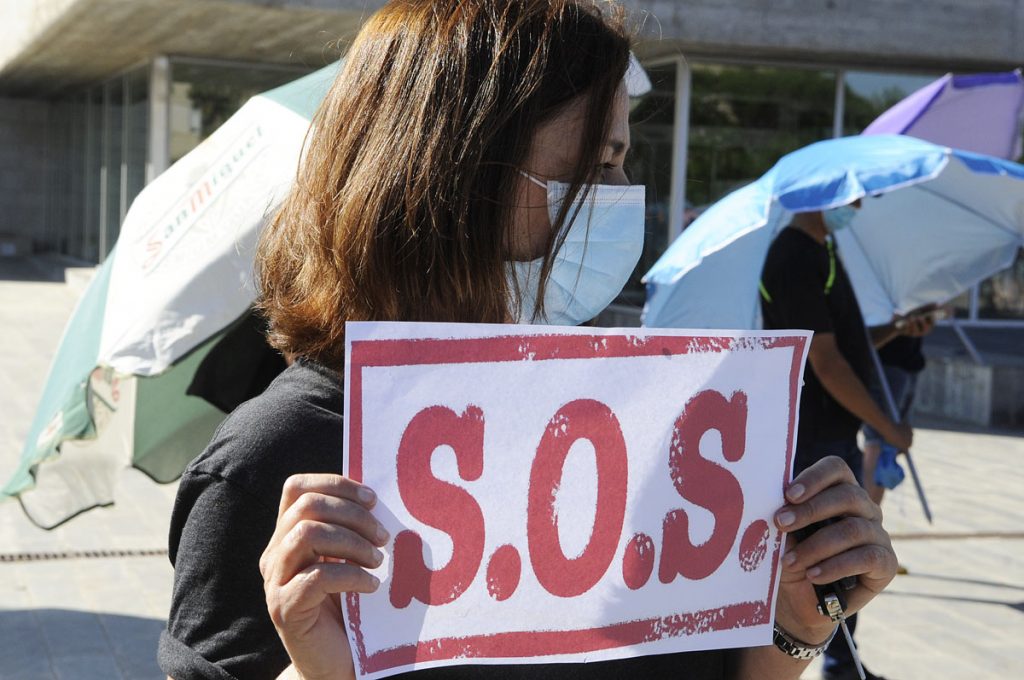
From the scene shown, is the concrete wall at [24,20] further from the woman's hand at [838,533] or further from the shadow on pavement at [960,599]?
the woman's hand at [838,533]

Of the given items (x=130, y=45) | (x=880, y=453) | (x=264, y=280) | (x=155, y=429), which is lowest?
(x=880, y=453)

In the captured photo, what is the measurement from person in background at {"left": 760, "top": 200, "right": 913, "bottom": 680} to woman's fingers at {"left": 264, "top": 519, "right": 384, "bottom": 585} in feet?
10.4

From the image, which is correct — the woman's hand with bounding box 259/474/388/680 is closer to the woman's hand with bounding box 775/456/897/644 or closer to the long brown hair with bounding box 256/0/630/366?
the long brown hair with bounding box 256/0/630/366

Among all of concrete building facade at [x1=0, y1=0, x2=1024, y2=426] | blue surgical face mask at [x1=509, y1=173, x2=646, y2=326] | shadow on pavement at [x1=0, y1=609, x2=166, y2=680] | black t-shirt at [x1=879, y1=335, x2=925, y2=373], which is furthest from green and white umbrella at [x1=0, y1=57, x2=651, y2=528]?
concrete building facade at [x1=0, y1=0, x2=1024, y2=426]

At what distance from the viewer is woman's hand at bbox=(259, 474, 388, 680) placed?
1.14 meters

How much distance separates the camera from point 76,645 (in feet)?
15.8

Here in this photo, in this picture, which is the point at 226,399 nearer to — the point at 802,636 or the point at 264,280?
the point at 264,280

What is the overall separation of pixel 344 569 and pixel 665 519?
16.1 inches

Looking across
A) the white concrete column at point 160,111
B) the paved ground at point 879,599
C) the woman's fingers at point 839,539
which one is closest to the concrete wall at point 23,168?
the white concrete column at point 160,111

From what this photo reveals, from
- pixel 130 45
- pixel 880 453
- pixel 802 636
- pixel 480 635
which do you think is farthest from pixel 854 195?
pixel 130 45

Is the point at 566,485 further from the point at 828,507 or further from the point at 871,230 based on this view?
the point at 871,230

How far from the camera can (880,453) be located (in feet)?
19.2

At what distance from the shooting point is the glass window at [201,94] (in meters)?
16.2

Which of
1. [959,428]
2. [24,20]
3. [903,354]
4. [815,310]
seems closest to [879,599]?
[903,354]
